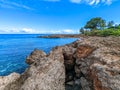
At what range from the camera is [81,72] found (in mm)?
9508

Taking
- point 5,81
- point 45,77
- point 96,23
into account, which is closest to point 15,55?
point 5,81

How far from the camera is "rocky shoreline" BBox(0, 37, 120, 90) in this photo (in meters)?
6.61

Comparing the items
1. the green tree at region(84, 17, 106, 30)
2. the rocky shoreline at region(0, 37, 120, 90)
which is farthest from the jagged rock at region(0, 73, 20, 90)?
the green tree at region(84, 17, 106, 30)

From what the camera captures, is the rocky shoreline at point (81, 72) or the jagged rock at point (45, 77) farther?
the jagged rock at point (45, 77)

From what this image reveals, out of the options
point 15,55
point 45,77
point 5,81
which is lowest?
point 15,55

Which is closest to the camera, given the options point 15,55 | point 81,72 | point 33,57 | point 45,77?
point 45,77

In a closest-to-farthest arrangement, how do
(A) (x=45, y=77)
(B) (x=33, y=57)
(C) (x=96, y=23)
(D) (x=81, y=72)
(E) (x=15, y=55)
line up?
(A) (x=45, y=77), (D) (x=81, y=72), (B) (x=33, y=57), (E) (x=15, y=55), (C) (x=96, y=23)

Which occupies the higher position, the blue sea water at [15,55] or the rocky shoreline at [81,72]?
the rocky shoreline at [81,72]

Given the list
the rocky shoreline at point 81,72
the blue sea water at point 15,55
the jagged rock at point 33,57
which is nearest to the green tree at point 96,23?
the blue sea water at point 15,55

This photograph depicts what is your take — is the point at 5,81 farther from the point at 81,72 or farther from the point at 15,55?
the point at 15,55

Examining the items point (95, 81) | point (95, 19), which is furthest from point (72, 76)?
point (95, 19)

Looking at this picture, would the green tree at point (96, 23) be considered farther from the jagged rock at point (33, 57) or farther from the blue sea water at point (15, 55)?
the jagged rock at point (33, 57)

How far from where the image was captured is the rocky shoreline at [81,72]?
6605 mm

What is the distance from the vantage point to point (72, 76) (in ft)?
37.0
